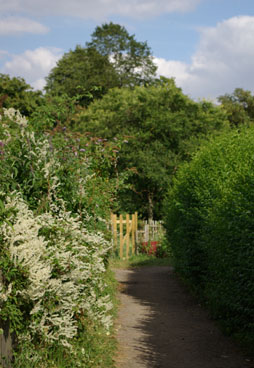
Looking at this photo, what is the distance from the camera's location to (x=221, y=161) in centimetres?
1112

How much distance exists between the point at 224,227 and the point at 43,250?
3.90 metres

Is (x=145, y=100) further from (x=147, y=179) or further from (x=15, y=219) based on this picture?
(x=15, y=219)

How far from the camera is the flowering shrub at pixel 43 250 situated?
16.2 ft

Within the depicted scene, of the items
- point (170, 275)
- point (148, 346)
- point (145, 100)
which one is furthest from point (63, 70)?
point (148, 346)

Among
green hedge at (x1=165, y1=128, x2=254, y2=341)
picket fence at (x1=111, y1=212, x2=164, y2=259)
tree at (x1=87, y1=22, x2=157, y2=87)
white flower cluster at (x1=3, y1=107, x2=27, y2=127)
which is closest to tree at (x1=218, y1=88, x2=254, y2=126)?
tree at (x1=87, y1=22, x2=157, y2=87)

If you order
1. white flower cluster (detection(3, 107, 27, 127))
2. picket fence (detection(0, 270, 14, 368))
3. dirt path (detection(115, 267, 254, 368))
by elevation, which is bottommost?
dirt path (detection(115, 267, 254, 368))

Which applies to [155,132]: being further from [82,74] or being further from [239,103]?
[239,103]

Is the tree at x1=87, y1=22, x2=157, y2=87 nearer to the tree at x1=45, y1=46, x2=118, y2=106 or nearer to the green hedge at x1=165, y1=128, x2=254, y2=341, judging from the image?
the tree at x1=45, y1=46, x2=118, y2=106

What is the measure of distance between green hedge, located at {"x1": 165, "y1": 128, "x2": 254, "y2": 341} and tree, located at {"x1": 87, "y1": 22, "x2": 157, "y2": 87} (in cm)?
3431

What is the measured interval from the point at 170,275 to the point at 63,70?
1256 inches

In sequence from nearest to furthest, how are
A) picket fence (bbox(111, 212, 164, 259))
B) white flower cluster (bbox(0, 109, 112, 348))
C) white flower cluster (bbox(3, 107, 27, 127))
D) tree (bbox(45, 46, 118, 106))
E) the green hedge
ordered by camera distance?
1. white flower cluster (bbox(0, 109, 112, 348))
2. the green hedge
3. white flower cluster (bbox(3, 107, 27, 127))
4. picket fence (bbox(111, 212, 164, 259))
5. tree (bbox(45, 46, 118, 106))

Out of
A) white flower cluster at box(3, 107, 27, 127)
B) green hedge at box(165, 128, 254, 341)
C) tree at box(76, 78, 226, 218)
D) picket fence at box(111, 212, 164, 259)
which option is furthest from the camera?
tree at box(76, 78, 226, 218)

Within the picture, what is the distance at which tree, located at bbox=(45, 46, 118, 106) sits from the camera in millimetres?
44812

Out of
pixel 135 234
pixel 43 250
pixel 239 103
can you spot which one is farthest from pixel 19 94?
pixel 239 103
